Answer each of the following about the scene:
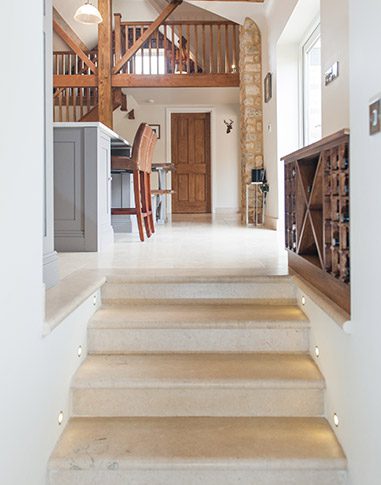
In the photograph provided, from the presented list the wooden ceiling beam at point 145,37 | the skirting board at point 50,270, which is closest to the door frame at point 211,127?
the wooden ceiling beam at point 145,37

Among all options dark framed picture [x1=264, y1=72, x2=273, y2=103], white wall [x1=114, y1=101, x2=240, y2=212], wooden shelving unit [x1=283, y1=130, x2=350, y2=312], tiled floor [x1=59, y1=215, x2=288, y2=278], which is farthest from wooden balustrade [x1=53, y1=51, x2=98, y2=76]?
wooden shelving unit [x1=283, y1=130, x2=350, y2=312]

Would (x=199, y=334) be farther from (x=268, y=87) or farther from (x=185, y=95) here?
(x=185, y=95)

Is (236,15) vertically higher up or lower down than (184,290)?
higher up

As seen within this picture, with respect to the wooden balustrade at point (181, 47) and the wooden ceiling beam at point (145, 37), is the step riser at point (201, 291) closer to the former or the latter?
the wooden balustrade at point (181, 47)

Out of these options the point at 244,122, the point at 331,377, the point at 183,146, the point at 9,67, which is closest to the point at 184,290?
the point at 331,377

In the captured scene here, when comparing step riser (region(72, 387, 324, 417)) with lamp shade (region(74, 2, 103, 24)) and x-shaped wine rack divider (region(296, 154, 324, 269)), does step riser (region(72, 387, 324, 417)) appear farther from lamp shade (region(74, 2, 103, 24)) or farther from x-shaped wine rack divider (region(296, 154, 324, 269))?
lamp shade (region(74, 2, 103, 24))

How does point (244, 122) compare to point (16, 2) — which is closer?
point (16, 2)

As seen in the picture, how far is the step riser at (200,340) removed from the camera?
2344mm

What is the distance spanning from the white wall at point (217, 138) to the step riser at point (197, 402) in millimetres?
9136

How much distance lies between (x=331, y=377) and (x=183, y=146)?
31.3ft

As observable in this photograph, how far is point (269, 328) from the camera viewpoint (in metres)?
2.33

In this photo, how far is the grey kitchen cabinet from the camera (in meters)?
4.13

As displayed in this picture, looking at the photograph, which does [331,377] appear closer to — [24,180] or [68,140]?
[24,180]

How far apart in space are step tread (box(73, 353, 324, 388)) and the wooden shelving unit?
377 millimetres
